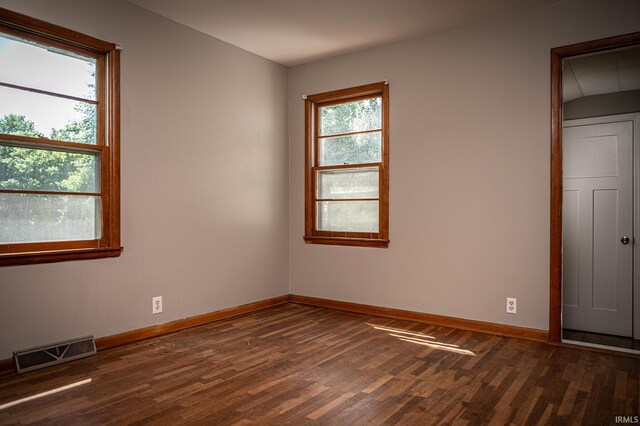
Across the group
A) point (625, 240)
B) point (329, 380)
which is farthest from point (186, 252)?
point (625, 240)

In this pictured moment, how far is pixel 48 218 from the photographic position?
3172 millimetres

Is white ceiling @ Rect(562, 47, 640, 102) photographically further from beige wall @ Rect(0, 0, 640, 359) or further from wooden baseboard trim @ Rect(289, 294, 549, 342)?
wooden baseboard trim @ Rect(289, 294, 549, 342)

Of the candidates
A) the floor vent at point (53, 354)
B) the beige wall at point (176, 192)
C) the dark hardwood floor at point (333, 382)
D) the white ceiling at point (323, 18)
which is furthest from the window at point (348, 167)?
the floor vent at point (53, 354)

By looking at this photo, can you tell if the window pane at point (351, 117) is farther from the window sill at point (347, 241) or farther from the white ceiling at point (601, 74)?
the white ceiling at point (601, 74)

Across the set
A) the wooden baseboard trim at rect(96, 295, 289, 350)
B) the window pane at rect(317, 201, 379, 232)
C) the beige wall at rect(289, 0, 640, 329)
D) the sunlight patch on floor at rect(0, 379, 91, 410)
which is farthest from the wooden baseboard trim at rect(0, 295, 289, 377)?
the window pane at rect(317, 201, 379, 232)

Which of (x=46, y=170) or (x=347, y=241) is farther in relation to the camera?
(x=347, y=241)

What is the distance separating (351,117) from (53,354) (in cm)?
348

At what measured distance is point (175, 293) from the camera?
3996 mm

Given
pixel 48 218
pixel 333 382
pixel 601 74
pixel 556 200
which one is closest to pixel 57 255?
pixel 48 218

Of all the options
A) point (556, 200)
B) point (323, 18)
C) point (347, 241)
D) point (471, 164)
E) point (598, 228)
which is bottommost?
point (347, 241)

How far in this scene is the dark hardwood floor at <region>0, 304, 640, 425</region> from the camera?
2.32 meters

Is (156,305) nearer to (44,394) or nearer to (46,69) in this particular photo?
(44,394)

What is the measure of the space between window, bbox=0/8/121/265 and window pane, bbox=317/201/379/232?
228 centimetres

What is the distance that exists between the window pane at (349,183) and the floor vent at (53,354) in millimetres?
2771
